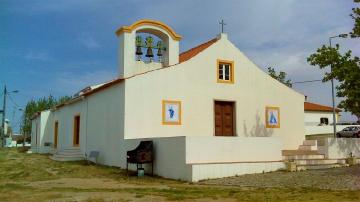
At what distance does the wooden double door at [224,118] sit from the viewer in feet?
67.7

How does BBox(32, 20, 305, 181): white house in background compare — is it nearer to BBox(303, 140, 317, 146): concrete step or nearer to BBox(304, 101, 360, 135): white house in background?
BBox(303, 140, 317, 146): concrete step

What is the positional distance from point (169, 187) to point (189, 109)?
25.8ft

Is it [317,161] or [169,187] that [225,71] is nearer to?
[317,161]

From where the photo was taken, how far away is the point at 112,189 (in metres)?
11.4

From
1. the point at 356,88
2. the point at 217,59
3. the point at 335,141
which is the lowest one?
the point at 335,141

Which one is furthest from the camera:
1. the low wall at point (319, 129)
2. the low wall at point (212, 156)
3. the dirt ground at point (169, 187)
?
the low wall at point (319, 129)

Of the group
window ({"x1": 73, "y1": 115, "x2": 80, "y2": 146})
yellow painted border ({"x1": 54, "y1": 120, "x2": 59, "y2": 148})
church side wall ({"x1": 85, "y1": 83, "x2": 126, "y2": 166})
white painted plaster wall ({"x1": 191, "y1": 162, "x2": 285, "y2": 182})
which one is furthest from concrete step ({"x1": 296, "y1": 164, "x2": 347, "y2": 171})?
yellow painted border ({"x1": 54, "y1": 120, "x2": 59, "y2": 148})

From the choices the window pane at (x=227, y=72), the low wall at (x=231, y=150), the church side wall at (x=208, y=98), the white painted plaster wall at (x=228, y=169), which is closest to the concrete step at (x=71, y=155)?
the church side wall at (x=208, y=98)

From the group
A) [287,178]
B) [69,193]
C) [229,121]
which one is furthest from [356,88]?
[69,193]

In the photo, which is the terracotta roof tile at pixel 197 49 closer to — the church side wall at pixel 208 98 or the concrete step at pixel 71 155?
the church side wall at pixel 208 98

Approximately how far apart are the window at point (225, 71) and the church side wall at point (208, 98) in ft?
0.69

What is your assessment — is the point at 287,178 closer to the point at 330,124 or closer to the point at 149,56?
the point at 149,56

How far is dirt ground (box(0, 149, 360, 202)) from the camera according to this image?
973 centimetres

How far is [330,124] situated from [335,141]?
2677cm
